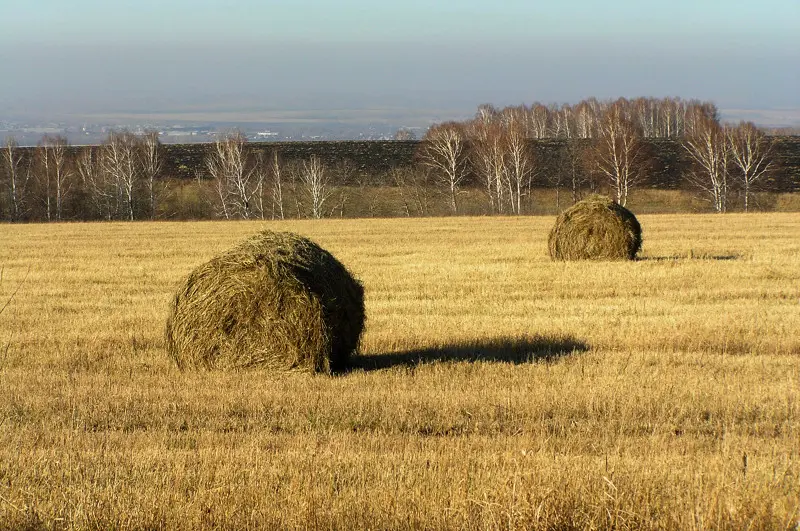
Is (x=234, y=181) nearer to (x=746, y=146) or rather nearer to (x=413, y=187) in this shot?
(x=413, y=187)

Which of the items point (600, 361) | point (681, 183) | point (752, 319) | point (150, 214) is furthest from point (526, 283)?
point (681, 183)

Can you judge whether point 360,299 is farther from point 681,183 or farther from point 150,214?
point 681,183

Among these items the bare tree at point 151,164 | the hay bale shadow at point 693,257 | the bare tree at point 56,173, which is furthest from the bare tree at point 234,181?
the hay bale shadow at point 693,257

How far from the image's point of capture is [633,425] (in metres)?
7.94

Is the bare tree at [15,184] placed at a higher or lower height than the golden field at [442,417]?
higher

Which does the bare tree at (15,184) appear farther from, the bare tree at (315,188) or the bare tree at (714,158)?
the bare tree at (714,158)

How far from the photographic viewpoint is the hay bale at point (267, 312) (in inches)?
406

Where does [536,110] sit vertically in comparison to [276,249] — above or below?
above

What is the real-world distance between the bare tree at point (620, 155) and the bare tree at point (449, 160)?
10.2m

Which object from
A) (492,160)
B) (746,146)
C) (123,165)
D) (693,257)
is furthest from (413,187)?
(693,257)

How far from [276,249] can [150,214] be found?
57946 mm

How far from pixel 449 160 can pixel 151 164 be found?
22271mm

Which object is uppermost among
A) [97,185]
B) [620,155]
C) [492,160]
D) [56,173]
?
[56,173]

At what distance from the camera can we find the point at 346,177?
75.4 m
